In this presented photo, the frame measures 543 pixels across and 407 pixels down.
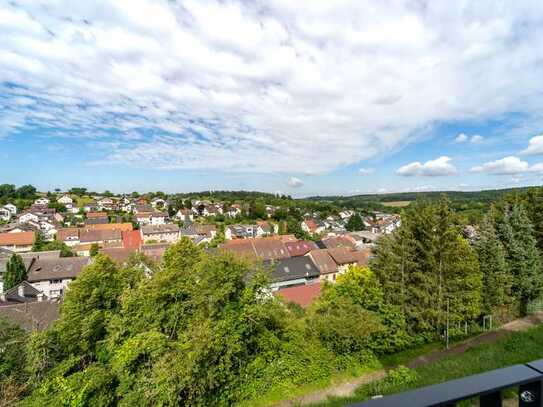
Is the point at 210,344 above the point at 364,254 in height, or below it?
above

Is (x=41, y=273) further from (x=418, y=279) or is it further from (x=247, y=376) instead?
(x=418, y=279)

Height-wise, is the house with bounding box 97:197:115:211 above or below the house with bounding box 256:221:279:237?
above

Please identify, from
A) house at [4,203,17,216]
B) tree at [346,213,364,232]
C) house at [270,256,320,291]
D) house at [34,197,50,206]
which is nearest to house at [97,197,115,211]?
house at [34,197,50,206]

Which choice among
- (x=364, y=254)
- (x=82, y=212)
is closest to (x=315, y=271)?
(x=364, y=254)

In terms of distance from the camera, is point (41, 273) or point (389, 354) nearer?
point (389, 354)

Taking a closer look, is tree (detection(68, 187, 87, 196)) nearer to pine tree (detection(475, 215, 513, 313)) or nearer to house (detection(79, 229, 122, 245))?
house (detection(79, 229, 122, 245))

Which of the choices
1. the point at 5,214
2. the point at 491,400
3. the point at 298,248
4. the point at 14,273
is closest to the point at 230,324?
the point at 491,400

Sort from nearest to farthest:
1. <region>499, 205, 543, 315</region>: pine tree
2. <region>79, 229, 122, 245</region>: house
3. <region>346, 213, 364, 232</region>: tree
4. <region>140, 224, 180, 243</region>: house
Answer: <region>499, 205, 543, 315</region>: pine tree < <region>79, 229, 122, 245</region>: house < <region>140, 224, 180, 243</region>: house < <region>346, 213, 364, 232</region>: tree
